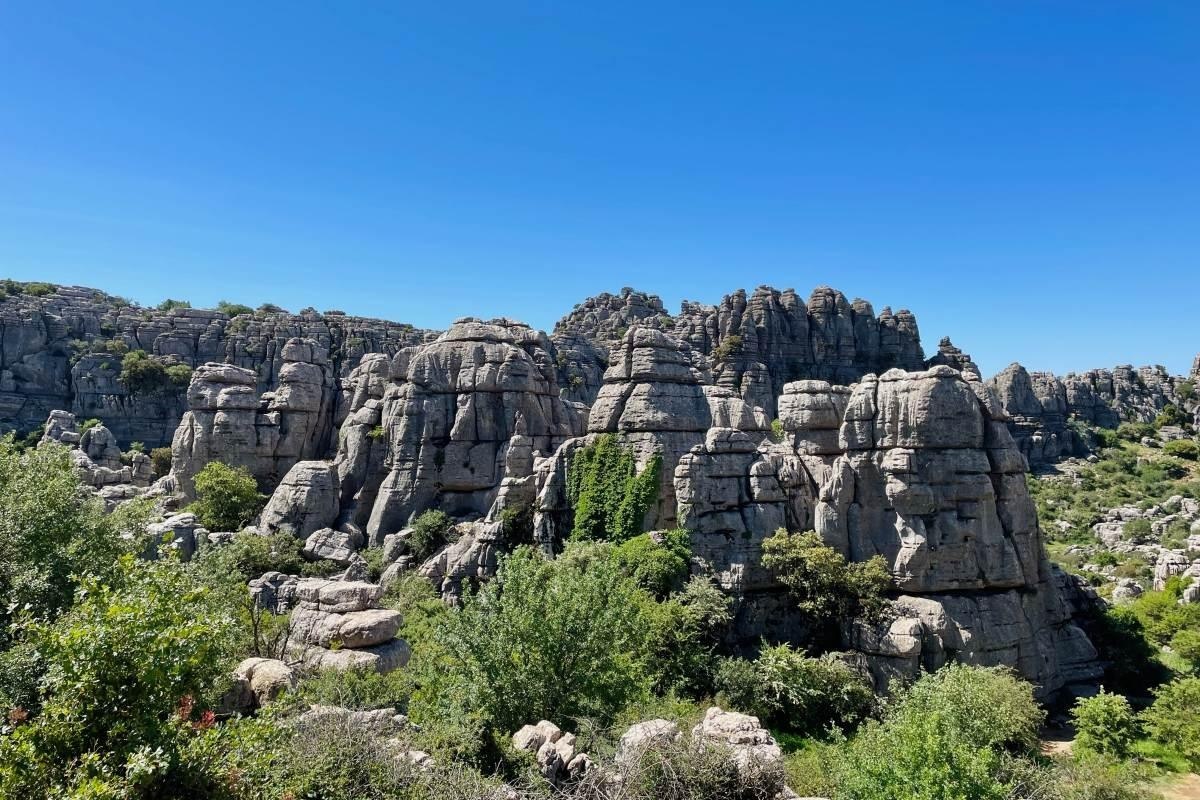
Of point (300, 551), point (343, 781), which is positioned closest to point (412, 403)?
point (300, 551)

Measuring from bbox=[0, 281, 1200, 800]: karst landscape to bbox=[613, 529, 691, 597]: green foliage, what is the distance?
16 centimetres

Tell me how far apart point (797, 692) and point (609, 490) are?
10.5 metres

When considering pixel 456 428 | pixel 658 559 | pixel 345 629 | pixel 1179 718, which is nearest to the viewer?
pixel 345 629

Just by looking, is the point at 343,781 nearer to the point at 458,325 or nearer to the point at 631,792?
the point at 631,792

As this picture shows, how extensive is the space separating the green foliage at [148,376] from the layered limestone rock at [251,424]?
29839 millimetres

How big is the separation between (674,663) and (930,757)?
421 inches

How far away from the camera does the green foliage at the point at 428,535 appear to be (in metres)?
31.1

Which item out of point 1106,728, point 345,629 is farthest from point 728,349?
point 345,629

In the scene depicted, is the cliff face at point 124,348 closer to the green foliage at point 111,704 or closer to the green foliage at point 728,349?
the green foliage at point 728,349

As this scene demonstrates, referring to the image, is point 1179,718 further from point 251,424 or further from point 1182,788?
point 251,424

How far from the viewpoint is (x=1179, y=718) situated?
1945cm

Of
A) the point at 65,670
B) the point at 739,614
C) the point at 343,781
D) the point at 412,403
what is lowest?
the point at 739,614

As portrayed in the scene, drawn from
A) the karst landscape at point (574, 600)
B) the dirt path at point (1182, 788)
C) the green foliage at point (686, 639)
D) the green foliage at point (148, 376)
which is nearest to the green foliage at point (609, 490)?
the karst landscape at point (574, 600)

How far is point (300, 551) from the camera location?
3152cm
